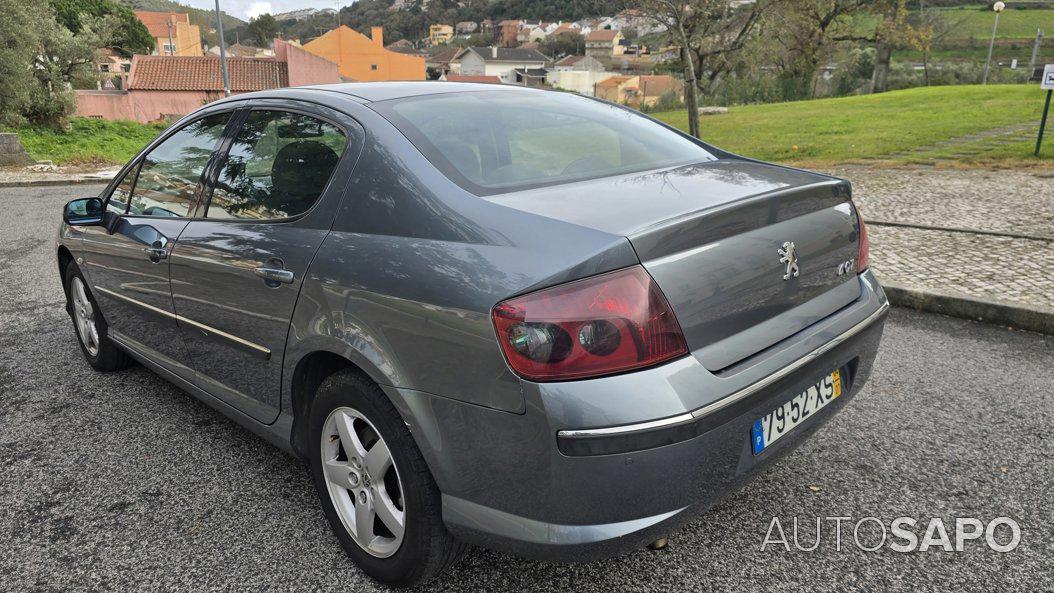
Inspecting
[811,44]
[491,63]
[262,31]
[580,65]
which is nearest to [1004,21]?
[580,65]

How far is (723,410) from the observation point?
70.0 inches

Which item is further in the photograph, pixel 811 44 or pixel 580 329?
pixel 811 44

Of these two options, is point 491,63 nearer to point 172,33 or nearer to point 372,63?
point 172,33

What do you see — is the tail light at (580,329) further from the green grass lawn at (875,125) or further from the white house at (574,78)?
the white house at (574,78)

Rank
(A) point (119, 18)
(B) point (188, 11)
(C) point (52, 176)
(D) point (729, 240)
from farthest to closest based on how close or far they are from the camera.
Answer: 1. (B) point (188, 11)
2. (A) point (119, 18)
3. (C) point (52, 176)
4. (D) point (729, 240)

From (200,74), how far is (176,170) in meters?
59.1

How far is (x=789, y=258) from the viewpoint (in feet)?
6.93

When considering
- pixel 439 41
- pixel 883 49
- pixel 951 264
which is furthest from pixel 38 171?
pixel 439 41

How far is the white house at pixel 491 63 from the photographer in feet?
378

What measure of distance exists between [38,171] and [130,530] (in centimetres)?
1645

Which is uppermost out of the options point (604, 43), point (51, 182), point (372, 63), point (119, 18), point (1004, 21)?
point (604, 43)

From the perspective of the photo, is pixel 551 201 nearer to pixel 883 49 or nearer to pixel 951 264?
pixel 951 264

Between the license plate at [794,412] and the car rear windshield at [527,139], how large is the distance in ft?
3.09

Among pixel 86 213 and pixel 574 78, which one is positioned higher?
pixel 574 78
